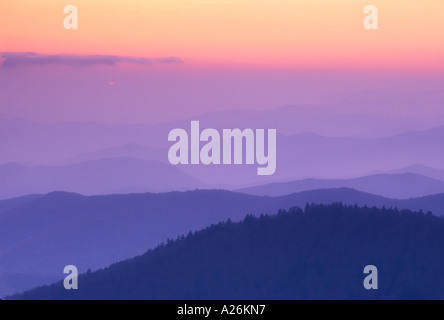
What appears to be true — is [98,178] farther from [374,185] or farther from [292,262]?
[374,185]

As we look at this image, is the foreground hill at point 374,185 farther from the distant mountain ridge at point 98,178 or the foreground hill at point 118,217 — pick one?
the distant mountain ridge at point 98,178

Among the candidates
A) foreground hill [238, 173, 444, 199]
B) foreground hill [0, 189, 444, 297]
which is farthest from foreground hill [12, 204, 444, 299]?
foreground hill [238, 173, 444, 199]

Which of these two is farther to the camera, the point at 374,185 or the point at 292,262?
the point at 374,185

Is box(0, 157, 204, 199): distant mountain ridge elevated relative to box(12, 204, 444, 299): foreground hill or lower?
elevated

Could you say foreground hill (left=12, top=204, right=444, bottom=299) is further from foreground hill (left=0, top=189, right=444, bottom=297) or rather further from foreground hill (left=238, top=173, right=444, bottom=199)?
foreground hill (left=238, top=173, right=444, bottom=199)

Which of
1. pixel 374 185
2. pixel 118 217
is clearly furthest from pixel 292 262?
pixel 118 217

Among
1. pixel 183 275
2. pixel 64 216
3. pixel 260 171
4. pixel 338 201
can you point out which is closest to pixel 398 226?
pixel 338 201
